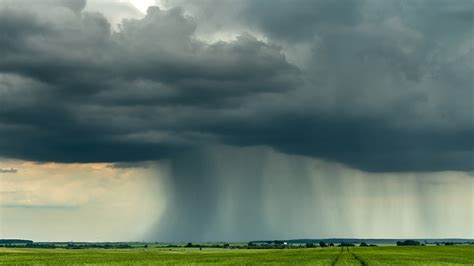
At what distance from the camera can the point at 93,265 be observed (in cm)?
8300

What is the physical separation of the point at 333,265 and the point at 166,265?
2429cm

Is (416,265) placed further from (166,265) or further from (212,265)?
(166,265)

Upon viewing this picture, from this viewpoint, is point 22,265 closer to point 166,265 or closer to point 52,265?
point 52,265

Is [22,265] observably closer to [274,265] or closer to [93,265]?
[93,265]

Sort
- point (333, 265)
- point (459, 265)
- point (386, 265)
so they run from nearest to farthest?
point (333, 265) < point (386, 265) < point (459, 265)

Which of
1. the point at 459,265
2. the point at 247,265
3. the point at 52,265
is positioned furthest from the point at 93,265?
the point at 459,265

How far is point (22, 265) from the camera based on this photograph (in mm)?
82562

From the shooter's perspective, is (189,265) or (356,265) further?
(189,265)

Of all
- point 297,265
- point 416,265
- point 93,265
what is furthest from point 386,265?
point 93,265

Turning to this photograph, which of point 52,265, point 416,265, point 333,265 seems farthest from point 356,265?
point 52,265

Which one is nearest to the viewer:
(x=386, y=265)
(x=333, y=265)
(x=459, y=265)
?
(x=333, y=265)

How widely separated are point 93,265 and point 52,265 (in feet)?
19.5

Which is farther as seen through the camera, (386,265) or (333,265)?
(386,265)

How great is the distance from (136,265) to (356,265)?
3209cm
